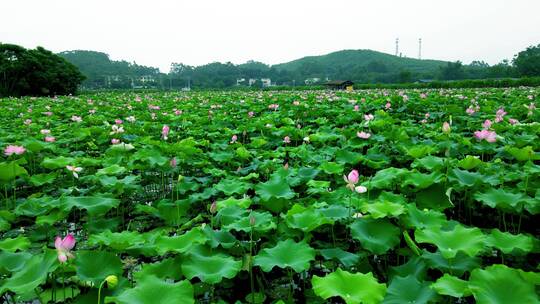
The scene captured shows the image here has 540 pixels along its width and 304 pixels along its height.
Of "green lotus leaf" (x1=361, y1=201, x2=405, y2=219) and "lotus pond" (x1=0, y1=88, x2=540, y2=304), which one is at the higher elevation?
"green lotus leaf" (x1=361, y1=201, x2=405, y2=219)

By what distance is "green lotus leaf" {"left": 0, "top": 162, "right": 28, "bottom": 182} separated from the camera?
2.83 meters

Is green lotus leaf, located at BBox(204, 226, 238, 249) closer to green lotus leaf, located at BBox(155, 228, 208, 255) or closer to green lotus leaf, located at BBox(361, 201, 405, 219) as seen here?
green lotus leaf, located at BBox(155, 228, 208, 255)

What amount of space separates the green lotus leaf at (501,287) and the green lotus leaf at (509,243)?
314 millimetres

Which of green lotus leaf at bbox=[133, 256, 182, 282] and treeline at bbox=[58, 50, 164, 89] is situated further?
treeline at bbox=[58, 50, 164, 89]

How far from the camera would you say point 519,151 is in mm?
2979

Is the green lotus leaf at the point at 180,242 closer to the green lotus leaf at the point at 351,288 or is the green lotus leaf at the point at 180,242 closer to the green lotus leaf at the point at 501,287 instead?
the green lotus leaf at the point at 351,288

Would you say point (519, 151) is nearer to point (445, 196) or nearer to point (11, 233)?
point (445, 196)

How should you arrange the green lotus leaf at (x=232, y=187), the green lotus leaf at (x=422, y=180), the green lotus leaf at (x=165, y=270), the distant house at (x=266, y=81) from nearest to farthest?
the green lotus leaf at (x=165, y=270)
the green lotus leaf at (x=422, y=180)
the green lotus leaf at (x=232, y=187)
the distant house at (x=266, y=81)

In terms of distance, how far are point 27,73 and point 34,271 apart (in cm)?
2580

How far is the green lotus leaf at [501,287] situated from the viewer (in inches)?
48.8

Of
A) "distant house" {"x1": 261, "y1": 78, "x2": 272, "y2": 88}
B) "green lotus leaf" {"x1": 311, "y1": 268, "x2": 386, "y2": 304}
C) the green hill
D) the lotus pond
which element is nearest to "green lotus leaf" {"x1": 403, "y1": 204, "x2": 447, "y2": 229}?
the lotus pond

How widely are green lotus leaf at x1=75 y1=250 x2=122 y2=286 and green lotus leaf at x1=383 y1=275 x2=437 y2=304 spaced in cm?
104

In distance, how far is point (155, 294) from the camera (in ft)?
4.34

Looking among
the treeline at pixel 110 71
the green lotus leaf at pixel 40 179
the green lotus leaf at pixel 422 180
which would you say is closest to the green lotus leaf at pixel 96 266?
the green lotus leaf at pixel 422 180
